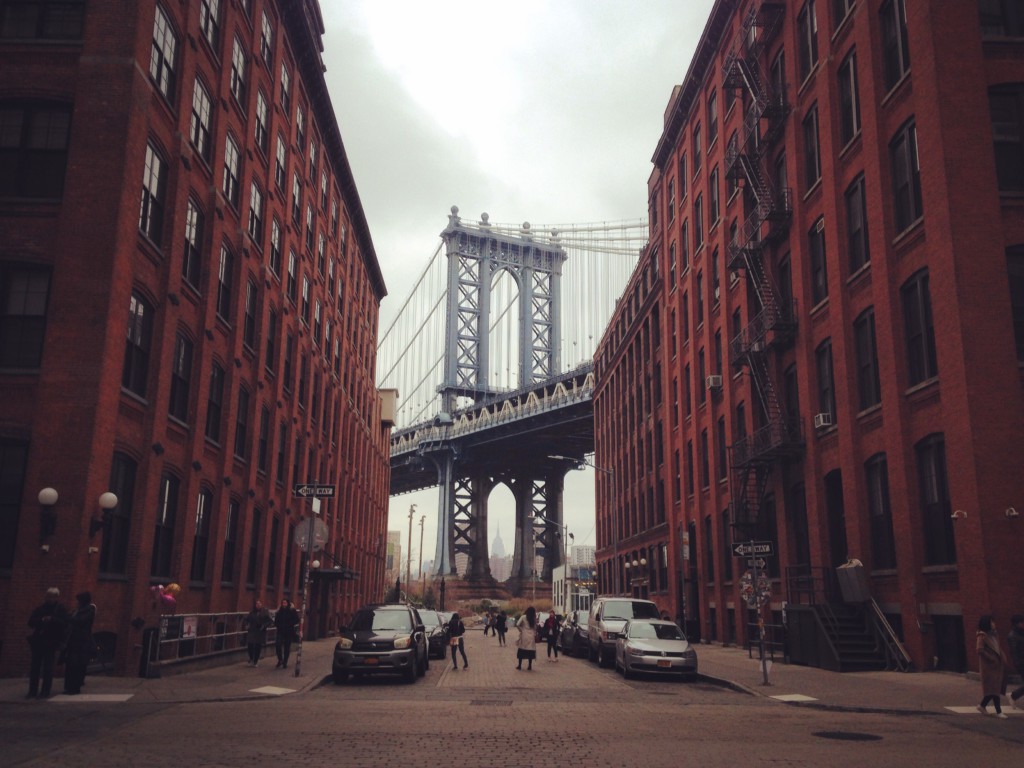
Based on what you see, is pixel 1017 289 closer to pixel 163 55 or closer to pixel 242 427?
pixel 163 55

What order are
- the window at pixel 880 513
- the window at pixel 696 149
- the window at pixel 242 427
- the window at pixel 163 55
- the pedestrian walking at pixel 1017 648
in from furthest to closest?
the window at pixel 696 149 < the window at pixel 242 427 < the window at pixel 880 513 < the window at pixel 163 55 < the pedestrian walking at pixel 1017 648

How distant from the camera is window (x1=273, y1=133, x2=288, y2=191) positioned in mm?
35719

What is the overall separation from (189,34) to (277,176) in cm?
1143

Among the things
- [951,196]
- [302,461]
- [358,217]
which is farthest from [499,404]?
[951,196]

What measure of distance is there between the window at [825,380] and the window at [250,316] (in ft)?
60.8

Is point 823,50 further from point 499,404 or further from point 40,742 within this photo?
point 499,404

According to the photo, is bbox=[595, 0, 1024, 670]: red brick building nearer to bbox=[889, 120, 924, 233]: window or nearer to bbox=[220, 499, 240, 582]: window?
bbox=[889, 120, 924, 233]: window

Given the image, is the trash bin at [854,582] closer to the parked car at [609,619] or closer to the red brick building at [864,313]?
the red brick building at [864,313]

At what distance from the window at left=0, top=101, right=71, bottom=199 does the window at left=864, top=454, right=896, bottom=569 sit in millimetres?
21184

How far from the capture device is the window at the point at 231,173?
28.7 meters

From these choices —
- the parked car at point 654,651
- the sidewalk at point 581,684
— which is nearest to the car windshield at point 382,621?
the sidewalk at point 581,684

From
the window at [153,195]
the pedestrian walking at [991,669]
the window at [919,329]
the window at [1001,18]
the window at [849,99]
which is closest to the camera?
the pedestrian walking at [991,669]

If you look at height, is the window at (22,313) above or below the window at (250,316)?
below

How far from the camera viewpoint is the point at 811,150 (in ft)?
102
